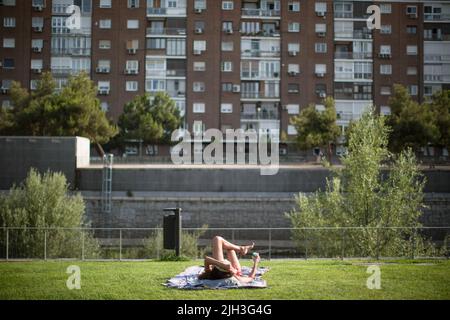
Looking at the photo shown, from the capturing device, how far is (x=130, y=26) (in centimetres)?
5653

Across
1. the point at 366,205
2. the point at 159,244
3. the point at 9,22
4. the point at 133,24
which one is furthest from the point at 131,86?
the point at 366,205

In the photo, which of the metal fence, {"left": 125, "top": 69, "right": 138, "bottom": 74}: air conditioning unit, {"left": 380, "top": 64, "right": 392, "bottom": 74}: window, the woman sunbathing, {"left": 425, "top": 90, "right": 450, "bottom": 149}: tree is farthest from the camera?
{"left": 380, "top": 64, "right": 392, "bottom": 74}: window

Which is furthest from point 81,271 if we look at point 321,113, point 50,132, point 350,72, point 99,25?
point 350,72

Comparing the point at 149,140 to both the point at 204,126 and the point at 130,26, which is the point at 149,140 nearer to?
the point at 204,126

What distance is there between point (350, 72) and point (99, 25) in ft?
75.5

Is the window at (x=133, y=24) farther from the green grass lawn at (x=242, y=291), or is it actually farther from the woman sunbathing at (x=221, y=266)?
the woman sunbathing at (x=221, y=266)

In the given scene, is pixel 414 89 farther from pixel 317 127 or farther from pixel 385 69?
pixel 317 127

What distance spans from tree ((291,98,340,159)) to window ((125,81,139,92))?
16112 mm

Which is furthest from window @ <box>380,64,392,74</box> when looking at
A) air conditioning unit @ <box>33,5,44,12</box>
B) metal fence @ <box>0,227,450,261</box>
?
metal fence @ <box>0,227,450,261</box>

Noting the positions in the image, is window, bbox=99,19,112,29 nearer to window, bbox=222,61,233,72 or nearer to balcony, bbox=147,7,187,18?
balcony, bbox=147,7,187,18

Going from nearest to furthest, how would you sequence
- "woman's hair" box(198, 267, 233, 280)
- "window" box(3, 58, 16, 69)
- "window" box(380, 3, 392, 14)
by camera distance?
"woman's hair" box(198, 267, 233, 280) → "window" box(3, 58, 16, 69) → "window" box(380, 3, 392, 14)

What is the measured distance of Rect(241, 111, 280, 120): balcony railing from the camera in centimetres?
5931

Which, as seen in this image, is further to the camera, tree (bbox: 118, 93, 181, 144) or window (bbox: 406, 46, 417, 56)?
window (bbox: 406, 46, 417, 56)

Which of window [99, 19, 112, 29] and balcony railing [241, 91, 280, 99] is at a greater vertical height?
window [99, 19, 112, 29]
